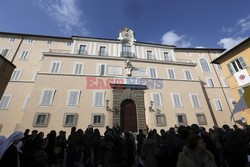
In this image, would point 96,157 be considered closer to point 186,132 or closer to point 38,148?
point 38,148

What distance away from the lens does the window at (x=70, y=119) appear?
1252 cm

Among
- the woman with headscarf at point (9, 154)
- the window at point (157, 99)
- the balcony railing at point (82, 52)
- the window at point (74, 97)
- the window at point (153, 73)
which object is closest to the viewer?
the woman with headscarf at point (9, 154)

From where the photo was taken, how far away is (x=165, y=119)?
46.9ft

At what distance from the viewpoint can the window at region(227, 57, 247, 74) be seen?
13.4 meters

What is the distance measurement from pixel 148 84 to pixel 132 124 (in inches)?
219

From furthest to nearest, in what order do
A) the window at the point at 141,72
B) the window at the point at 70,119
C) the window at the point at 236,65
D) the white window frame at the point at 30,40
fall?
the white window frame at the point at 30,40 → the window at the point at 141,72 → the window at the point at 236,65 → the window at the point at 70,119

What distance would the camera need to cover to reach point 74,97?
1384cm

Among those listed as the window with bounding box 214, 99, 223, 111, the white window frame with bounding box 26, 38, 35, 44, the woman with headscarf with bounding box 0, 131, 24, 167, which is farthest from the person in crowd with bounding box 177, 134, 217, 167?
the white window frame with bounding box 26, 38, 35, 44

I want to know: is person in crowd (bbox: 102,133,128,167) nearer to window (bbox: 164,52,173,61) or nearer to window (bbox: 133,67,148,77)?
window (bbox: 133,67,148,77)

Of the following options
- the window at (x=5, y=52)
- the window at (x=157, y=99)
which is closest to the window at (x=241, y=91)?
the window at (x=157, y=99)

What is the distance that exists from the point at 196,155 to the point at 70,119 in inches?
513

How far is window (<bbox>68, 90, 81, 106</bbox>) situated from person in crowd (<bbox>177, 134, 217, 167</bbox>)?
1320 cm

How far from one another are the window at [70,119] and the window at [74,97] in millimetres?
1217

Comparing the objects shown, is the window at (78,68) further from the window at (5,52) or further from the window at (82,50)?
the window at (5,52)
